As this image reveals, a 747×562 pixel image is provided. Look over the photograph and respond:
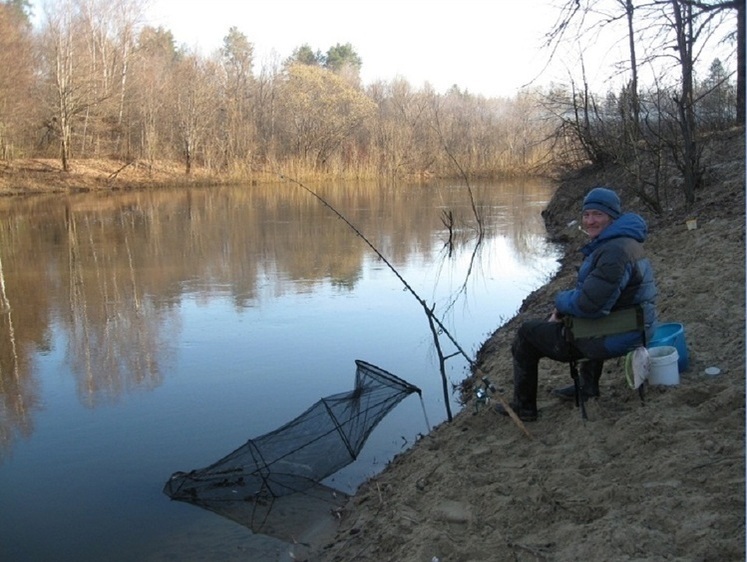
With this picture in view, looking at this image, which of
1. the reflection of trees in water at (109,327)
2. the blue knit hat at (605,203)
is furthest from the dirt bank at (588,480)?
the reflection of trees in water at (109,327)

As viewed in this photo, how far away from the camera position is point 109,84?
123ft

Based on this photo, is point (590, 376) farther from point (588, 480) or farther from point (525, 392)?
point (588, 480)

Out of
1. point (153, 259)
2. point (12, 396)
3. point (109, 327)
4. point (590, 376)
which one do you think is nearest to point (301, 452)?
point (590, 376)

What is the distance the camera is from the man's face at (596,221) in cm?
387

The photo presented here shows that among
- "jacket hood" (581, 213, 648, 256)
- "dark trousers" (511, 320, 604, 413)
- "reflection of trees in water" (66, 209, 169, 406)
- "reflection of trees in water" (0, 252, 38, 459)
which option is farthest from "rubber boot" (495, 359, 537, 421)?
"reflection of trees in water" (66, 209, 169, 406)

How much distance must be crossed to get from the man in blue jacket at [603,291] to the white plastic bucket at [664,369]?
20cm

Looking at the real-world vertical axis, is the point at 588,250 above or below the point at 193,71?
below

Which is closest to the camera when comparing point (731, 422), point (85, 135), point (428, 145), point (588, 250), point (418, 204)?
point (731, 422)

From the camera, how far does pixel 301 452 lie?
5.00 m

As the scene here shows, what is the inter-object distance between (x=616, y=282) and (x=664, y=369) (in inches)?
27.4

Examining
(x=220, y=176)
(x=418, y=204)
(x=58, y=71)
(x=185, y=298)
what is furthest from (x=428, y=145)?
(x=185, y=298)

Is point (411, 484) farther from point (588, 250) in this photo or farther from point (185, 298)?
point (185, 298)

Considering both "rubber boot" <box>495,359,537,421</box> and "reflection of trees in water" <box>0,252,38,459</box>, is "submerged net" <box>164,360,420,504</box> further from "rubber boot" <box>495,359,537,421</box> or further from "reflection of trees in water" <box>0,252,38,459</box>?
"reflection of trees in water" <box>0,252,38,459</box>

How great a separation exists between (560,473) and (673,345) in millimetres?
1271
